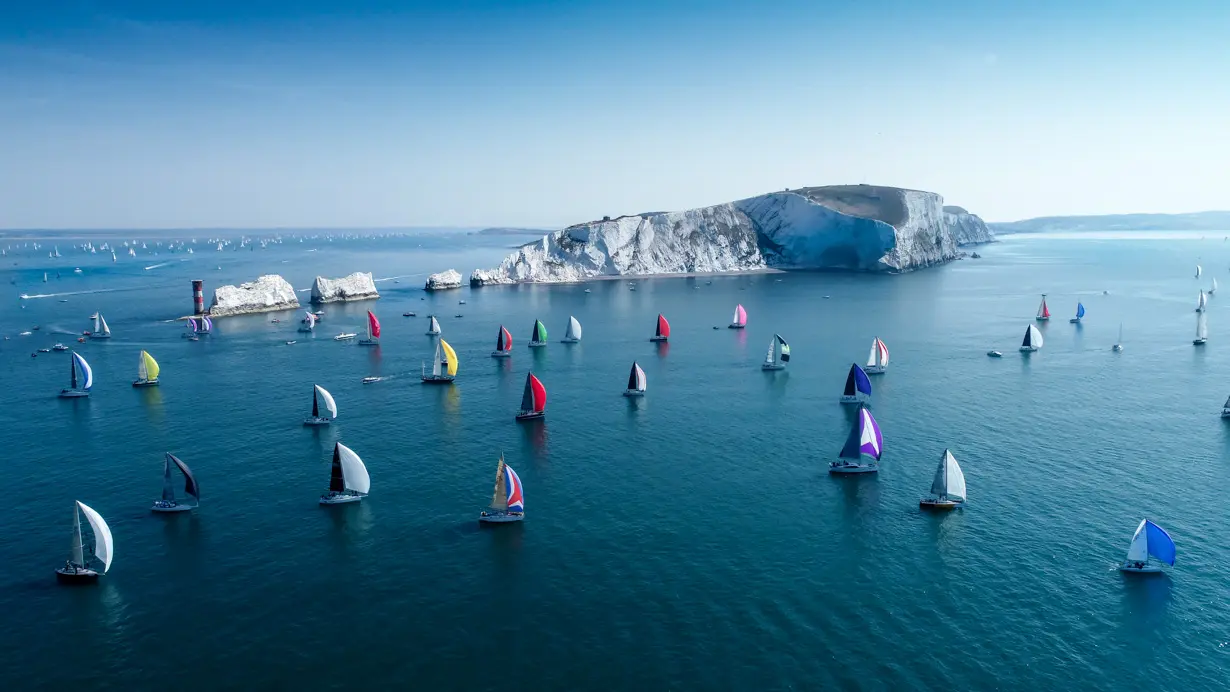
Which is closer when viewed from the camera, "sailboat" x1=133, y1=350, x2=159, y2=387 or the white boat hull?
the white boat hull

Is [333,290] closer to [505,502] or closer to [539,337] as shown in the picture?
[539,337]

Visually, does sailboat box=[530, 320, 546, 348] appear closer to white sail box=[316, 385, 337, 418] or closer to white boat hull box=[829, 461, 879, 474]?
white sail box=[316, 385, 337, 418]

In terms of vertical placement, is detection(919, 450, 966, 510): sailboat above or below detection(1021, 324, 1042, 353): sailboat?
below

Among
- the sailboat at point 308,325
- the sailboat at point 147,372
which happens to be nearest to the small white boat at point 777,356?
the sailboat at point 147,372

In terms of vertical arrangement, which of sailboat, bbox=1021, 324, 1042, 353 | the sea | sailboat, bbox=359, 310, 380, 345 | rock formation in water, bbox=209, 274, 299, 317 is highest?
rock formation in water, bbox=209, 274, 299, 317

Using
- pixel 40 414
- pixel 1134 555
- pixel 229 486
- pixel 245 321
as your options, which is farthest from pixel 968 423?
pixel 245 321

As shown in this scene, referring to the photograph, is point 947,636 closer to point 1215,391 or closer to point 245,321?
point 1215,391

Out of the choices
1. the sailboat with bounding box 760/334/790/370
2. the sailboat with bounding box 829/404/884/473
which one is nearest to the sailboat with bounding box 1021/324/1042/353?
the sailboat with bounding box 760/334/790/370
